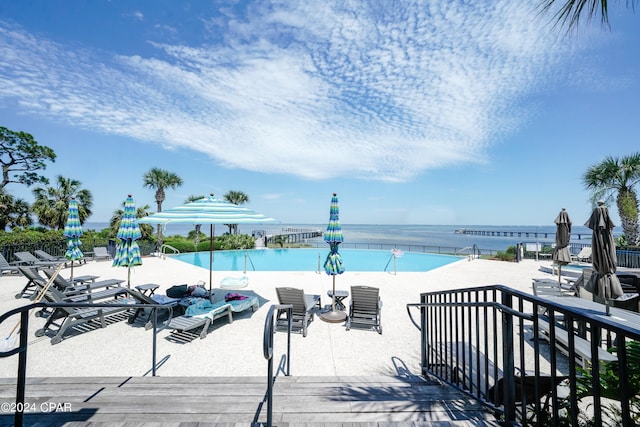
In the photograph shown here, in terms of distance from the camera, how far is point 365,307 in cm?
594

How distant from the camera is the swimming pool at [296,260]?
56.8 ft

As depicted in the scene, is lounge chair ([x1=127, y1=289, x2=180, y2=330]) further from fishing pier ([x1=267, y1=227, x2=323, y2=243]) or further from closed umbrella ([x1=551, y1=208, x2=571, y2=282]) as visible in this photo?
fishing pier ([x1=267, y1=227, x2=323, y2=243])

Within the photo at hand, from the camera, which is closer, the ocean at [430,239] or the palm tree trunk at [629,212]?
the palm tree trunk at [629,212]

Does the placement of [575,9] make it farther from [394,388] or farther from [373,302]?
[373,302]

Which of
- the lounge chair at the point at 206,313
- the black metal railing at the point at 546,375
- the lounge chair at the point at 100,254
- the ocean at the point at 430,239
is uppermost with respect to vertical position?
the black metal railing at the point at 546,375

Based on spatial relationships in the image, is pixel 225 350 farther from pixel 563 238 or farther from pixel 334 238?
pixel 563 238

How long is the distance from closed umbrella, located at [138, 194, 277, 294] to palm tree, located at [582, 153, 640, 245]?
61.6ft

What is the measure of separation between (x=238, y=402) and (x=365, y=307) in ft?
12.2

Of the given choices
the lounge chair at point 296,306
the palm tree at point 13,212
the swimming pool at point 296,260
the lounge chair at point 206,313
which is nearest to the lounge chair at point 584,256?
the swimming pool at point 296,260

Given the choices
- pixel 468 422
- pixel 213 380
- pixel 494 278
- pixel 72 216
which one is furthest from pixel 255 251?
pixel 468 422

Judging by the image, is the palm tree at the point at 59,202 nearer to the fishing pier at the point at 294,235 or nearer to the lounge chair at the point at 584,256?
the fishing pier at the point at 294,235

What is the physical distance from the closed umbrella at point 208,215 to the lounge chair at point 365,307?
2.85m

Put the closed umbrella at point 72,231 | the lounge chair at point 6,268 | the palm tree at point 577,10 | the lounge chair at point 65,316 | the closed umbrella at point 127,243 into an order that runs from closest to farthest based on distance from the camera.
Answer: the palm tree at point 577,10 → the lounge chair at point 65,316 → the closed umbrella at point 127,243 → the closed umbrella at point 72,231 → the lounge chair at point 6,268

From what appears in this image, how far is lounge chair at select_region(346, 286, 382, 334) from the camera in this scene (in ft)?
19.1
